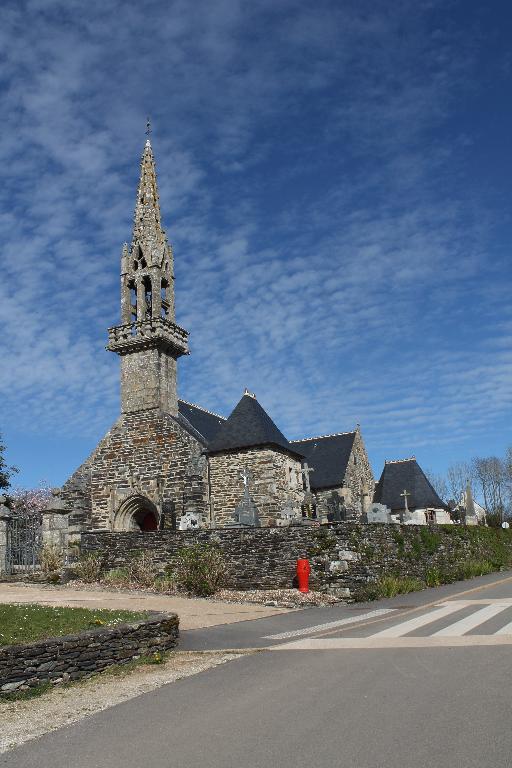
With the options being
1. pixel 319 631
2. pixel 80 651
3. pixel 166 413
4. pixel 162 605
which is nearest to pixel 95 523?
pixel 166 413

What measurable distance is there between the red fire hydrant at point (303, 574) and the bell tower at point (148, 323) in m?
11.8

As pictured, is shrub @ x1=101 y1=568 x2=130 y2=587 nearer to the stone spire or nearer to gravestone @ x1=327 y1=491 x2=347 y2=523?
gravestone @ x1=327 y1=491 x2=347 y2=523

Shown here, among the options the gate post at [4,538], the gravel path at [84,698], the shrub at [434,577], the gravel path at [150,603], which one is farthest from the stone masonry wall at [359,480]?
the gravel path at [84,698]

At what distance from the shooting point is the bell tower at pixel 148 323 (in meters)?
24.6

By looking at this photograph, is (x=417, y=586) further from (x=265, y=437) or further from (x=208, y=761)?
(x=208, y=761)

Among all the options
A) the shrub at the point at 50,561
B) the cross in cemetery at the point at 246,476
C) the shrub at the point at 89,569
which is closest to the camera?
the shrub at the point at 89,569

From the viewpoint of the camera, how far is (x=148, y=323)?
24.9 metres

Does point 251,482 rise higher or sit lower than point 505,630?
higher

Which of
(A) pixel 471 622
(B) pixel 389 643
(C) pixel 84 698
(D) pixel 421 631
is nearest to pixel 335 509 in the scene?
(A) pixel 471 622

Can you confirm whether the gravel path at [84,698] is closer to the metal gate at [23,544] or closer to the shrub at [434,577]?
the shrub at [434,577]

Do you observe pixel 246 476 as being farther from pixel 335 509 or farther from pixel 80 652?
pixel 80 652

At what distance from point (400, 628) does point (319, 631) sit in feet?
3.79

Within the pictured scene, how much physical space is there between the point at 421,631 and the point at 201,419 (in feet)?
63.1

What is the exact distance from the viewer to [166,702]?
5535 mm
